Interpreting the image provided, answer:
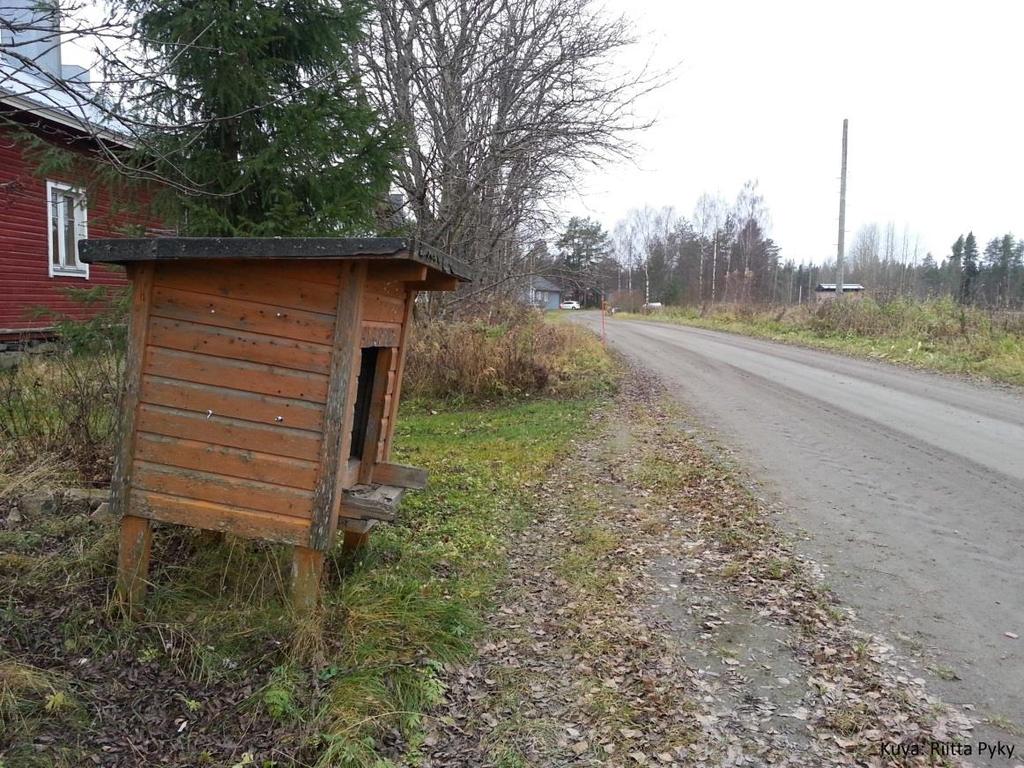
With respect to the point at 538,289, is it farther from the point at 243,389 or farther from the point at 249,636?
the point at 249,636

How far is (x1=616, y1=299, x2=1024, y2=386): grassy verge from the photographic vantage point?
1578 centimetres

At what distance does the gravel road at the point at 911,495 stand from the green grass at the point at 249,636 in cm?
269

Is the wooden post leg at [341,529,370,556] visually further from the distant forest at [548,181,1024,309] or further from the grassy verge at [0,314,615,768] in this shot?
the distant forest at [548,181,1024,309]

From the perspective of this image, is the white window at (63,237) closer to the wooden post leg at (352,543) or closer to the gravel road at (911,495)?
the wooden post leg at (352,543)

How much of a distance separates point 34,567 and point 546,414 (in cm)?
801

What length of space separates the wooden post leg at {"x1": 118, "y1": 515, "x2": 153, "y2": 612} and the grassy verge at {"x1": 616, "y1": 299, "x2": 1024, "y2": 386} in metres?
15.3

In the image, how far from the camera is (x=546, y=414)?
1145 centimetres

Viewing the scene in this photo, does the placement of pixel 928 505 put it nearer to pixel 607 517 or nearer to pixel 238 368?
pixel 607 517

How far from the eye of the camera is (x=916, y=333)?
771 inches

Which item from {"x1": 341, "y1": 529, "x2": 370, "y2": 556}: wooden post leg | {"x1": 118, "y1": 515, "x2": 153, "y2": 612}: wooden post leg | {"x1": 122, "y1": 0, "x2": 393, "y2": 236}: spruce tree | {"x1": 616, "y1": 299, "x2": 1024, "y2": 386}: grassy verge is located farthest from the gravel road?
{"x1": 122, "y1": 0, "x2": 393, "y2": 236}: spruce tree

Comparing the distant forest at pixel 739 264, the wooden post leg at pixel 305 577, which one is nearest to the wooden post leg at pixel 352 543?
the wooden post leg at pixel 305 577

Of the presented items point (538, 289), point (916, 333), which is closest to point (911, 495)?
point (916, 333)

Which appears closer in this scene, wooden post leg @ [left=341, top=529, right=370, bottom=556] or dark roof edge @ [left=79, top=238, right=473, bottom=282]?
dark roof edge @ [left=79, top=238, right=473, bottom=282]

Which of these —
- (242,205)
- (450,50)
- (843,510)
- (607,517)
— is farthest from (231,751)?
(450,50)
